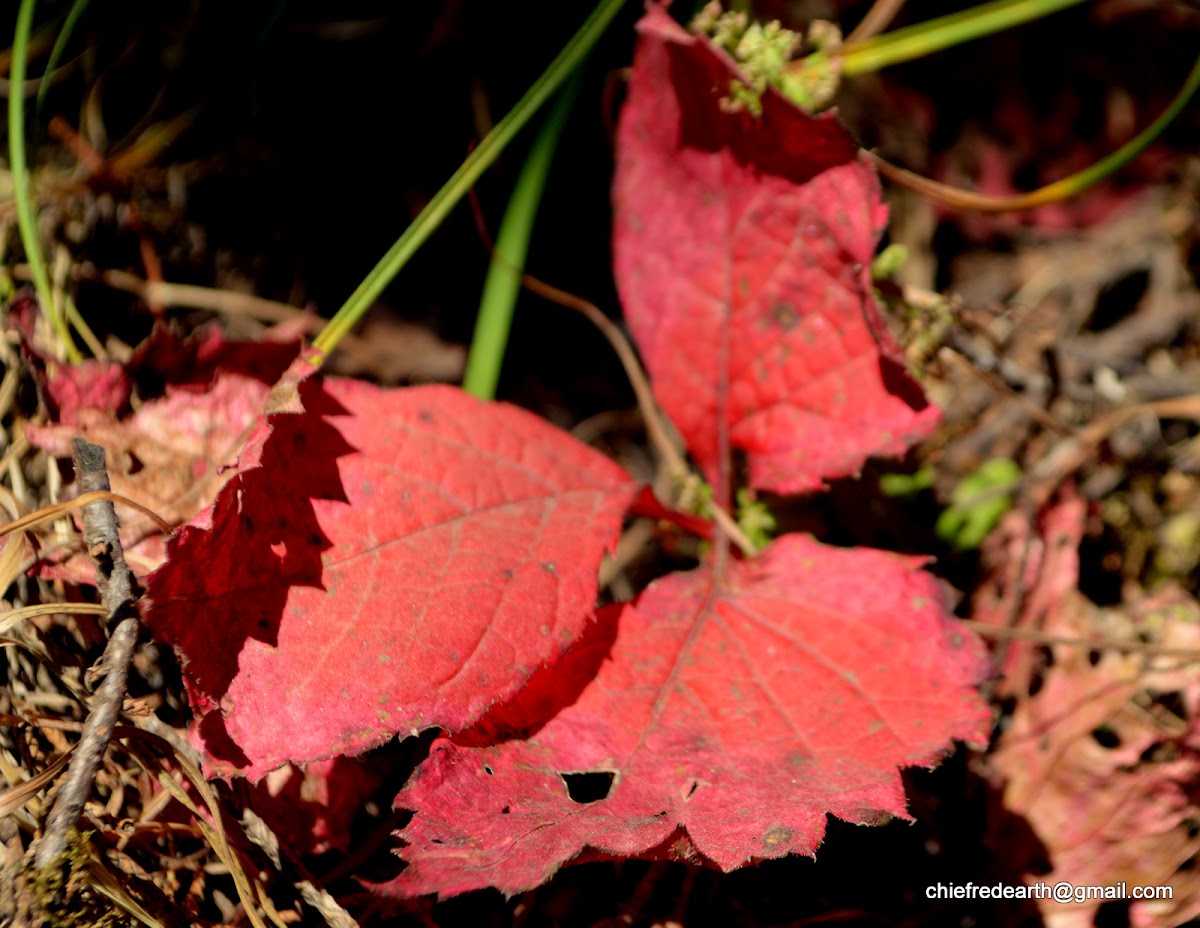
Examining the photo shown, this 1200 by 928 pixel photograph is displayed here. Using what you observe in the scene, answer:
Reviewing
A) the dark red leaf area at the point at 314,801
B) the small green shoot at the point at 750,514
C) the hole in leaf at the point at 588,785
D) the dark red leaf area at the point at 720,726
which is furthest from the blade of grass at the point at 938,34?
the dark red leaf area at the point at 314,801

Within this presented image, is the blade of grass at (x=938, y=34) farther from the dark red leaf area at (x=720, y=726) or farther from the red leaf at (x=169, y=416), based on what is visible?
the red leaf at (x=169, y=416)

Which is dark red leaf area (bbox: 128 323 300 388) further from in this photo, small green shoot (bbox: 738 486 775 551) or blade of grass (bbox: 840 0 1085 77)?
blade of grass (bbox: 840 0 1085 77)

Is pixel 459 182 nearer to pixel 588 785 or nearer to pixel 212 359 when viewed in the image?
pixel 212 359

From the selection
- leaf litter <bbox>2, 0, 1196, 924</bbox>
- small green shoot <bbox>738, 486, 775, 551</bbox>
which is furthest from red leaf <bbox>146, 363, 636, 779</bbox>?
small green shoot <bbox>738, 486, 775, 551</bbox>

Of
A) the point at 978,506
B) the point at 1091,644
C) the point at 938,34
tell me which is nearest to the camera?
the point at 1091,644

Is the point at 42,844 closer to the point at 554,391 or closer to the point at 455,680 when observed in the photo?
the point at 455,680

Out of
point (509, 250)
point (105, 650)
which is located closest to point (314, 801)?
point (105, 650)
